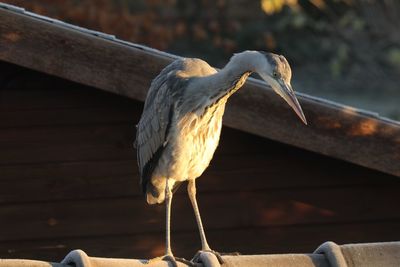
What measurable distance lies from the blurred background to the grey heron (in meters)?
14.6

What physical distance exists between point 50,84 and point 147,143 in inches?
41.9

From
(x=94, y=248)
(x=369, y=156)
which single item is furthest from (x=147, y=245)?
(x=369, y=156)

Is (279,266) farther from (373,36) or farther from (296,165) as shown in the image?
(373,36)

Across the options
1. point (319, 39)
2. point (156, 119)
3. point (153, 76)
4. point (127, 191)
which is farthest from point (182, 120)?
point (319, 39)

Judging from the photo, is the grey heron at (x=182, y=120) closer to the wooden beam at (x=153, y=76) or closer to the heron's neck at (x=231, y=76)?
the heron's neck at (x=231, y=76)

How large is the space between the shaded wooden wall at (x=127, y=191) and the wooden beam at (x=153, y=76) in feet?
1.52

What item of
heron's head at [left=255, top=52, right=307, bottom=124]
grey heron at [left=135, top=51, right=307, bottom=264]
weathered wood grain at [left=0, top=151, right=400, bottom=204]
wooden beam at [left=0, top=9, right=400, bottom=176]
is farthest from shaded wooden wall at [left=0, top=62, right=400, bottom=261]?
heron's head at [left=255, top=52, right=307, bottom=124]

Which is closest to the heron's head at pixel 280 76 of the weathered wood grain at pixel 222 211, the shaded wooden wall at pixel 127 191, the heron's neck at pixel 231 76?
the heron's neck at pixel 231 76

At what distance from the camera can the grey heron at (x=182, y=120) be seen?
6902 mm

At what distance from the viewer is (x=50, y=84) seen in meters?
8.02

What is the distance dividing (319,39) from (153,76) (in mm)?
18384

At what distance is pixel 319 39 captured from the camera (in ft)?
84.4

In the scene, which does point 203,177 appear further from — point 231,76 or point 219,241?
point 231,76

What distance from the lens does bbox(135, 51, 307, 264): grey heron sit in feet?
22.6
